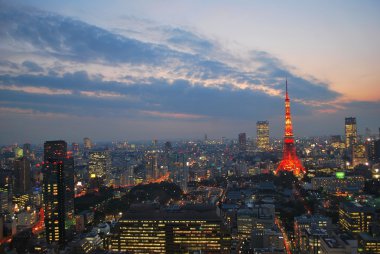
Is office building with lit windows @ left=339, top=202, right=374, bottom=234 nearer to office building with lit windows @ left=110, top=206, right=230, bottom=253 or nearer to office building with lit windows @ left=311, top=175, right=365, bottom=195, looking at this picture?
office building with lit windows @ left=110, top=206, right=230, bottom=253

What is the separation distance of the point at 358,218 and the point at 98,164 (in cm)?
1767

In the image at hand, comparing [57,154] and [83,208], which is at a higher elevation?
[57,154]

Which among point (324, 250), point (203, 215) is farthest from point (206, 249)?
point (324, 250)

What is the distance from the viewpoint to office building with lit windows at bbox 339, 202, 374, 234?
39.5 feet

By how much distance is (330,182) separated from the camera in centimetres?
2003

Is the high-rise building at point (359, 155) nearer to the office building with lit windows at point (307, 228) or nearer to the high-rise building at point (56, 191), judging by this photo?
the office building with lit windows at point (307, 228)

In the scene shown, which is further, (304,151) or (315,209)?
(304,151)

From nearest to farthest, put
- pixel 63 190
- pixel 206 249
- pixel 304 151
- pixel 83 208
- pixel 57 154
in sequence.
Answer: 1. pixel 206 249
2. pixel 63 190
3. pixel 57 154
4. pixel 83 208
5. pixel 304 151

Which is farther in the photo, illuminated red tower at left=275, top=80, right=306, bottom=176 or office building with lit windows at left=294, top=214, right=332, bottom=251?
illuminated red tower at left=275, top=80, right=306, bottom=176

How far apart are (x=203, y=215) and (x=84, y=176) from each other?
15611 millimetres

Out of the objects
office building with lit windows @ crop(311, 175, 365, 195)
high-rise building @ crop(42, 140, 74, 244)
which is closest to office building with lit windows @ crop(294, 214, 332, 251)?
high-rise building @ crop(42, 140, 74, 244)

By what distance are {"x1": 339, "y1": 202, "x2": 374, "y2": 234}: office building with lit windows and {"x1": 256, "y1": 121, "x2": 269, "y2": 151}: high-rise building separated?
3226 centimetres

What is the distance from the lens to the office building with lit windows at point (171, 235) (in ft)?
33.0

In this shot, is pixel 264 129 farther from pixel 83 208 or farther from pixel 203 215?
pixel 203 215
